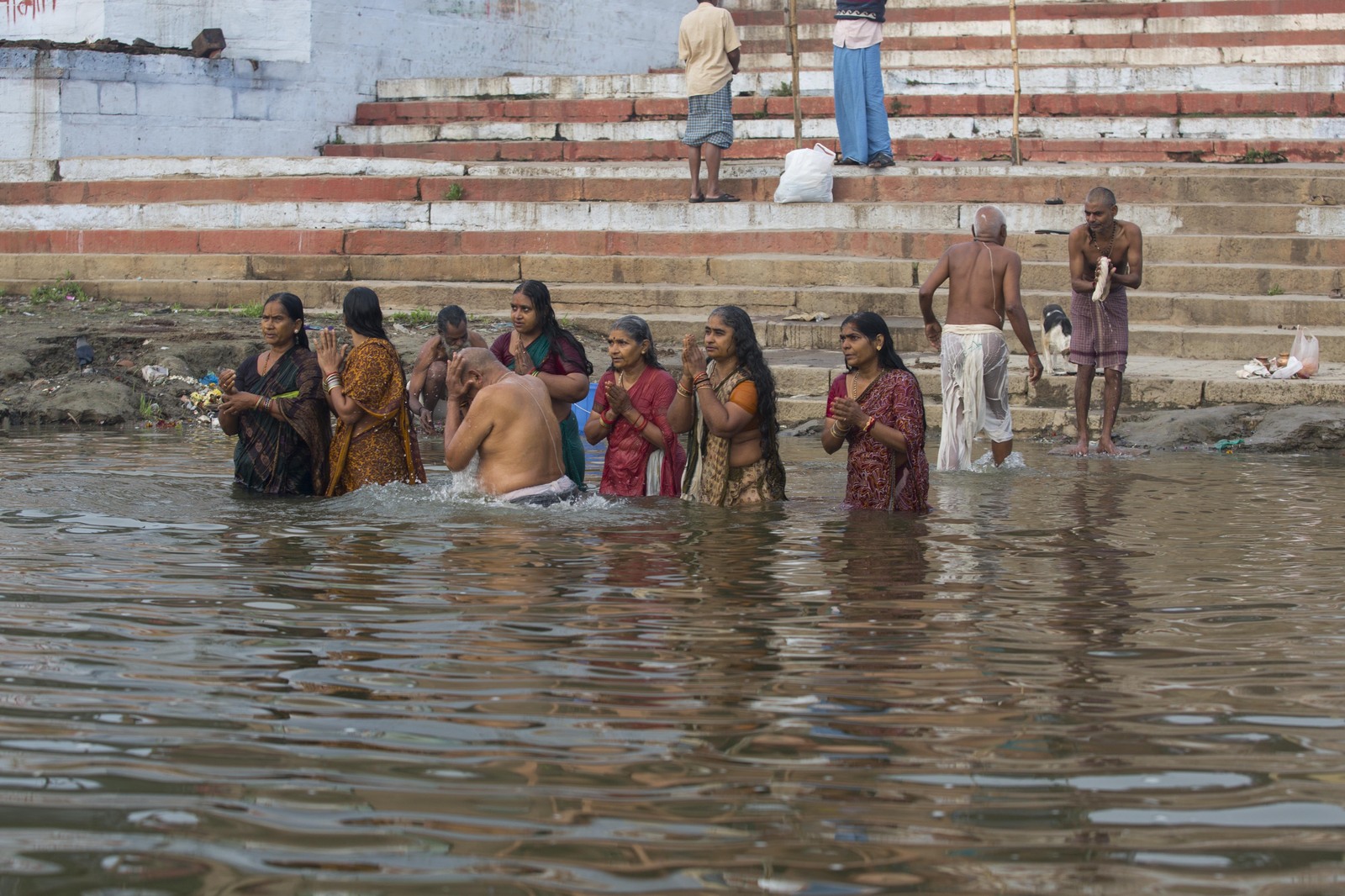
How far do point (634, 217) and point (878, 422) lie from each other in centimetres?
718

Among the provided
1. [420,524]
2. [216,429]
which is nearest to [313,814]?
[420,524]

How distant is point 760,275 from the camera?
13.0 m

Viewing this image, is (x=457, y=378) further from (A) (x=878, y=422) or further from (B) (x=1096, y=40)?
(B) (x=1096, y=40)

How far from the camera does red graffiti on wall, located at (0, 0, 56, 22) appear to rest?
1720 cm

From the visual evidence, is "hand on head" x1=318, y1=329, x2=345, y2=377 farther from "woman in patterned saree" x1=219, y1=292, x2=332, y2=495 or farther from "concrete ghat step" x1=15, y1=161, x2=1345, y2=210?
"concrete ghat step" x1=15, y1=161, x2=1345, y2=210

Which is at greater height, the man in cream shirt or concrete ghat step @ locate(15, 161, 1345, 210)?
the man in cream shirt

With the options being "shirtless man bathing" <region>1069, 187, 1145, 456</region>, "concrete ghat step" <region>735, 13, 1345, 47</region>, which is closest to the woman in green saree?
"shirtless man bathing" <region>1069, 187, 1145, 456</region>

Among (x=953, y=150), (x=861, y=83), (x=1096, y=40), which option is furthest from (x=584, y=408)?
(x=1096, y=40)

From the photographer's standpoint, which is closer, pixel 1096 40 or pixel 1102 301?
pixel 1102 301

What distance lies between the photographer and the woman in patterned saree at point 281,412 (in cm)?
759

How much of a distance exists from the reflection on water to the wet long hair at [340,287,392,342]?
0.94m

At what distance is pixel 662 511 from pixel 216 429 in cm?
492

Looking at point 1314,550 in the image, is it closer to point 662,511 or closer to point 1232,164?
point 662,511

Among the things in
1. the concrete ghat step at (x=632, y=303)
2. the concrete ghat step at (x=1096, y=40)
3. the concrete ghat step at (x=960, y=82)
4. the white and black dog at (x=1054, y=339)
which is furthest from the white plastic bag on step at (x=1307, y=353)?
the concrete ghat step at (x=1096, y=40)
